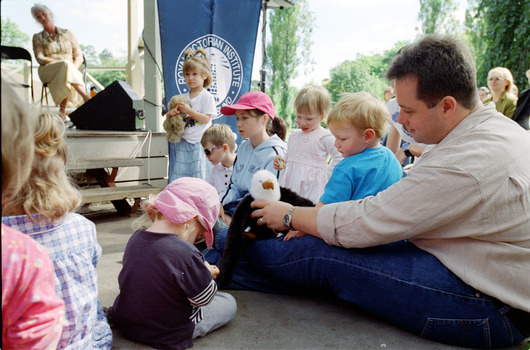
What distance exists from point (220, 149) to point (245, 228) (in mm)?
1352

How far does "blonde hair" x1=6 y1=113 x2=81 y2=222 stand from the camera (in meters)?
1.31

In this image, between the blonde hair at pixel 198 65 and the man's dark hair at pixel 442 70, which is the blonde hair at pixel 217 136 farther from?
the man's dark hair at pixel 442 70

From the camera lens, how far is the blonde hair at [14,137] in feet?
2.12

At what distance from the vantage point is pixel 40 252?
84 cm

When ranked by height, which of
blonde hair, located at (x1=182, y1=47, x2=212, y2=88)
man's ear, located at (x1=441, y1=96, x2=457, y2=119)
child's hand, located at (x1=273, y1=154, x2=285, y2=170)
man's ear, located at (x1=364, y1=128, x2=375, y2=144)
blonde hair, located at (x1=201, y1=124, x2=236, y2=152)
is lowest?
child's hand, located at (x1=273, y1=154, x2=285, y2=170)

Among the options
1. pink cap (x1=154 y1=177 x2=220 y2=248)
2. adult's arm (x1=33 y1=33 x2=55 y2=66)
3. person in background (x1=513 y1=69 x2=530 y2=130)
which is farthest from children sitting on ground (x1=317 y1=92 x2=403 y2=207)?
adult's arm (x1=33 y1=33 x2=55 y2=66)

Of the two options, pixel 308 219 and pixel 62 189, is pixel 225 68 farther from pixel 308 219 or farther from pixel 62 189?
pixel 62 189

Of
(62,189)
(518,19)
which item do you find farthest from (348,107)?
(518,19)

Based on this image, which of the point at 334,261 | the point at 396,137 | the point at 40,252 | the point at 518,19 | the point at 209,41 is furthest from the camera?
the point at 518,19

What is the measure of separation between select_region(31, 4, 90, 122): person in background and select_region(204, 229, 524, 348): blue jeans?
197 inches

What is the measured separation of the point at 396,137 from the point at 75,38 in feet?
16.1

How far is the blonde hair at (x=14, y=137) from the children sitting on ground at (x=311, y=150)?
2604 millimetres

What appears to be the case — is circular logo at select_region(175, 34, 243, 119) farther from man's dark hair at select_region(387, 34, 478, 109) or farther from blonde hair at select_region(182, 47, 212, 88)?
man's dark hair at select_region(387, 34, 478, 109)

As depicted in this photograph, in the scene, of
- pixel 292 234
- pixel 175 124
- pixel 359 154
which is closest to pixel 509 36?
pixel 175 124
